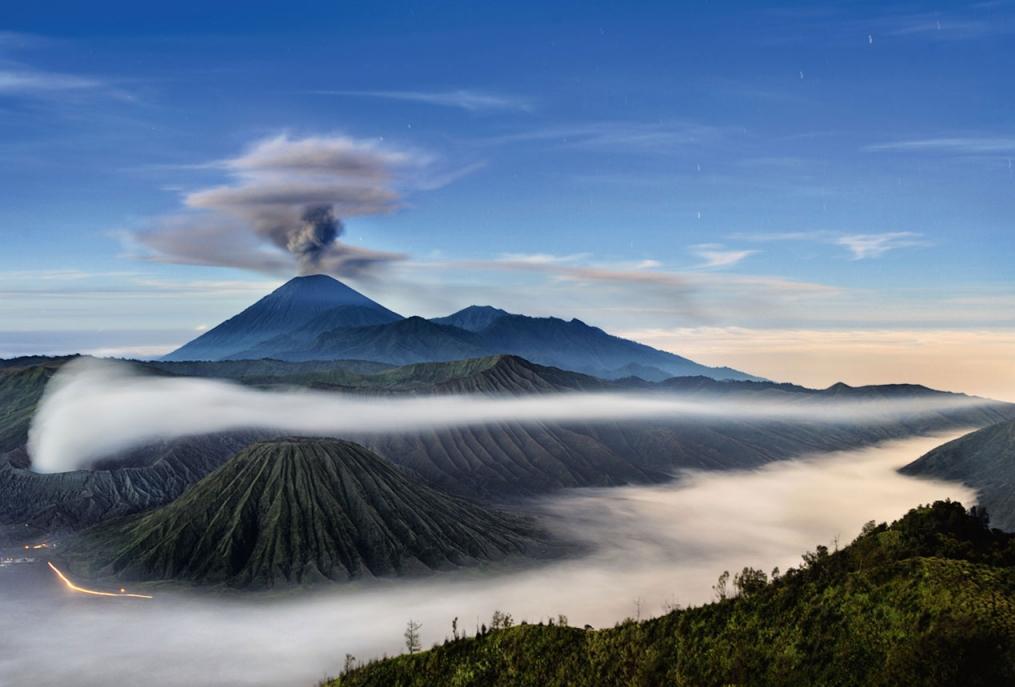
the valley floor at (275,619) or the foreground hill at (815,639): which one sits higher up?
the foreground hill at (815,639)

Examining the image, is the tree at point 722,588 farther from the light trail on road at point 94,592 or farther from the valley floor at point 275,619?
the light trail on road at point 94,592

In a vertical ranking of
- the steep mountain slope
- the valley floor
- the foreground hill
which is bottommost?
the valley floor

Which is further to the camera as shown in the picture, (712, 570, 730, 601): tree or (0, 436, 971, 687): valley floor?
(0, 436, 971, 687): valley floor

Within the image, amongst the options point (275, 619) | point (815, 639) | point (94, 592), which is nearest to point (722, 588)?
point (275, 619)

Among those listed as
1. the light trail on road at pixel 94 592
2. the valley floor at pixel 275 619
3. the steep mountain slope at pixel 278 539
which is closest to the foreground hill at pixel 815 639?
the valley floor at pixel 275 619

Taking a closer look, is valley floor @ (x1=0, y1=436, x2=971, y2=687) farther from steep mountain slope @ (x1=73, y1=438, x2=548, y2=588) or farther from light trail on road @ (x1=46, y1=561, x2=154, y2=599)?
steep mountain slope @ (x1=73, y1=438, x2=548, y2=588)

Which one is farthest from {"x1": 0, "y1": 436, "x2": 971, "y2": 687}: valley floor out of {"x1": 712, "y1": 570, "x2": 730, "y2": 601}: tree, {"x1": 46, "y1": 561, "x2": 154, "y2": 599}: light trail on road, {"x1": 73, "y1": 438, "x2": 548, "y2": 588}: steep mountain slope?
{"x1": 73, "y1": 438, "x2": 548, "y2": 588}: steep mountain slope

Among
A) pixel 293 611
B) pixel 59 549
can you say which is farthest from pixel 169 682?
pixel 59 549
